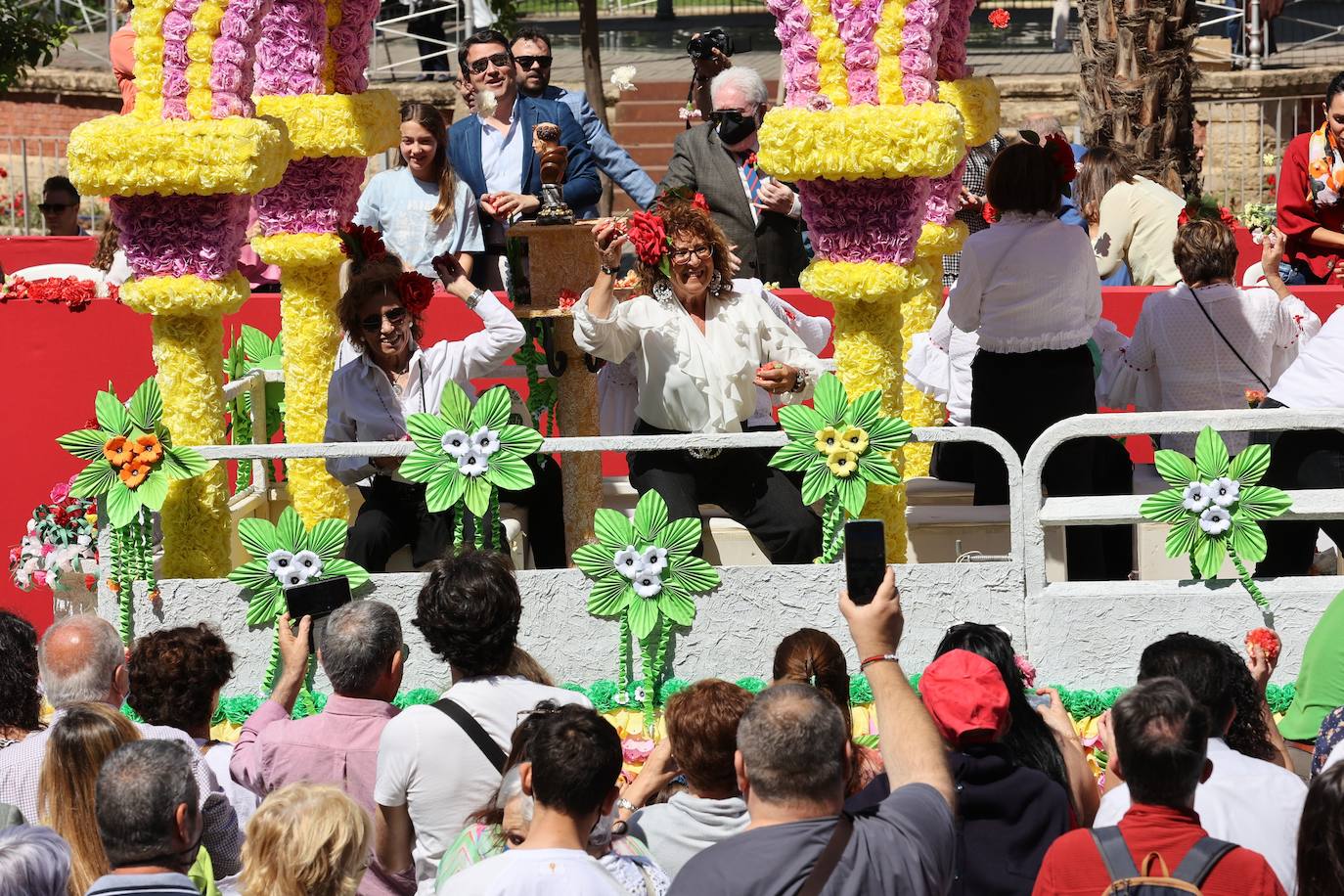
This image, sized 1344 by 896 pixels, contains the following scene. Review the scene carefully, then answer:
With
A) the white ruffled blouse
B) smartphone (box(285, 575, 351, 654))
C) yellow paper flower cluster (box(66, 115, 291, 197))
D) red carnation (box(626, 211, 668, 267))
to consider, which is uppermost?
yellow paper flower cluster (box(66, 115, 291, 197))

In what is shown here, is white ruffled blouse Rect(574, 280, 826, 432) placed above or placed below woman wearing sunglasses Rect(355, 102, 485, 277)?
below

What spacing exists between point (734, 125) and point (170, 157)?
135 inches

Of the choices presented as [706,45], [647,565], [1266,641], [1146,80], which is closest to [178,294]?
[647,565]

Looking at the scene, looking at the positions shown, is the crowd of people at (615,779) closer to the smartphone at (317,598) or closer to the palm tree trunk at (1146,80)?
the smartphone at (317,598)

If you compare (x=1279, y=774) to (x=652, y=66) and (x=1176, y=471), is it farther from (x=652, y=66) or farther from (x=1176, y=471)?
(x=652, y=66)

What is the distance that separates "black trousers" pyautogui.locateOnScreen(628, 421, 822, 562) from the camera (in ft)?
22.4

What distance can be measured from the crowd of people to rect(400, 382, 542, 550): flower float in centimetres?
109

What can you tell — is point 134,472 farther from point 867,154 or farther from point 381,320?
point 867,154

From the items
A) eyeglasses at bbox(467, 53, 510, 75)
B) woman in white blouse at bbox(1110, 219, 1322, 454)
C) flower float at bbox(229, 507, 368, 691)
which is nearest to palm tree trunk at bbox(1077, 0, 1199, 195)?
woman in white blouse at bbox(1110, 219, 1322, 454)

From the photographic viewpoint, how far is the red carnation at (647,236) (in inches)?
266

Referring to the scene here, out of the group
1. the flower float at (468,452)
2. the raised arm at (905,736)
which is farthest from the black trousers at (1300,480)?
the raised arm at (905,736)

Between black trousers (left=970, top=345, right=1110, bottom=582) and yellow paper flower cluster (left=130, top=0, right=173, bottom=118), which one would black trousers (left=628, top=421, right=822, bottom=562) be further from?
yellow paper flower cluster (left=130, top=0, right=173, bottom=118)

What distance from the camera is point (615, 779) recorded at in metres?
3.90

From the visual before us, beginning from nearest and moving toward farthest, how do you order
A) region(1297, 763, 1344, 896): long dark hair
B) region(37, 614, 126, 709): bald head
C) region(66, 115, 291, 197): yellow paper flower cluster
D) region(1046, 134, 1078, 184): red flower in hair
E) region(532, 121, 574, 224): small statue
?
region(1297, 763, 1344, 896): long dark hair
region(37, 614, 126, 709): bald head
region(66, 115, 291, 197): yellow paper flower cluster
region(1046, 134, 1078, 184): red flower in hair
region(532, 121, 574, 224): small statue
